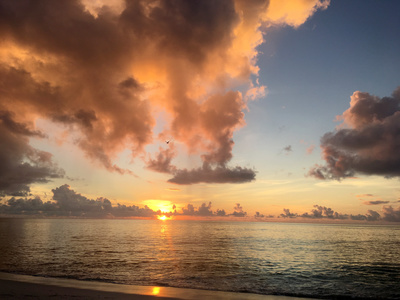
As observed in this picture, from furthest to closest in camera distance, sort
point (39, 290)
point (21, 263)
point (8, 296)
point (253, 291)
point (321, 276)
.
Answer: point (21, 263) → point (321, 276) → point (253, 291) → point (39, 290) → point (8, 296)

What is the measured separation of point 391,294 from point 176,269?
21.1m

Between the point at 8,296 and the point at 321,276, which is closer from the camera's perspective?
the point at 8,296

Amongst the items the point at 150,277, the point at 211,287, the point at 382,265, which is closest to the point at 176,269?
the point at 150,277

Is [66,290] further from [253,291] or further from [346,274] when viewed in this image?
[346,274]

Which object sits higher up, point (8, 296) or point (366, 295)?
point (8, 296)

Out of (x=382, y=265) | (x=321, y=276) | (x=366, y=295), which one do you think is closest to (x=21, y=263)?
(x=321, y=276)

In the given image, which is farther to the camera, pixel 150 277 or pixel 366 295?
pixel 150 277

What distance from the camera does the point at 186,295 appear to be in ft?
57.5

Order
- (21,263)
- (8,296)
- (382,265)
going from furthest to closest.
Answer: (382,265) < (21,263) < (8,296)

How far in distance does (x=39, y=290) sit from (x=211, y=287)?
512 inches

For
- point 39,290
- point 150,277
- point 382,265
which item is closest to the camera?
point 39,290

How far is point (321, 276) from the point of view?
28203 millimetres

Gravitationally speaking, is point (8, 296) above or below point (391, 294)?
above

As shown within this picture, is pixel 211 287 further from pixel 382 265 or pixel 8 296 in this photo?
pixel 382 265
